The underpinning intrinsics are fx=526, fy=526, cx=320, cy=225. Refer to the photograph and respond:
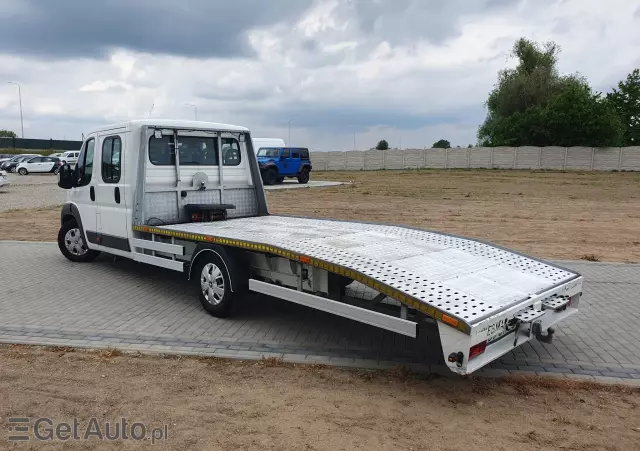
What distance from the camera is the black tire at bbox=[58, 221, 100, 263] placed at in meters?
9.01

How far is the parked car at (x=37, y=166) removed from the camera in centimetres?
4244

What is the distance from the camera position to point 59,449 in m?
3.47

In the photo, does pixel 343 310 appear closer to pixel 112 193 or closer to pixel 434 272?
pixel 434 272

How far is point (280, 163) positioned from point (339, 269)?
25.4 m

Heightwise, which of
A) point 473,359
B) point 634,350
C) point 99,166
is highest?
point 99,166

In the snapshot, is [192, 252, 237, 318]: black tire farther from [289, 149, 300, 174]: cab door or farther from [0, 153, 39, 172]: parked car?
[0, 153, 39, 172]: parked car

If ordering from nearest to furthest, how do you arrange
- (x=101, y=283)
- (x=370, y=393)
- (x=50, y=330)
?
(x=370, y=393)
(x=50, y=330)
(x=101, y=283)

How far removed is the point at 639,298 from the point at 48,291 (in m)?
8.09

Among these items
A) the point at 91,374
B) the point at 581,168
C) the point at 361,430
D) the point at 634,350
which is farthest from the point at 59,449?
the point at 581,168

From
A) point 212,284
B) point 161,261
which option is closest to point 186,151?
point 161,261

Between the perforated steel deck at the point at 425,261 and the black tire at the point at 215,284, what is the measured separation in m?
0.31

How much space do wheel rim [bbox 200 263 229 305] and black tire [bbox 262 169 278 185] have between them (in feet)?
76.6

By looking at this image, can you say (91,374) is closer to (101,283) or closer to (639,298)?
(101,283)

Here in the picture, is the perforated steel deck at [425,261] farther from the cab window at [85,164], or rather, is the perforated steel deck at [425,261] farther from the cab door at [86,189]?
the cab window at [85,164]
